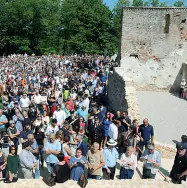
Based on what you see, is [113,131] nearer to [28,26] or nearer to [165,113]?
[165,113]

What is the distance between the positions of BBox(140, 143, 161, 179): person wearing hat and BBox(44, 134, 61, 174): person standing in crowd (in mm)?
2415

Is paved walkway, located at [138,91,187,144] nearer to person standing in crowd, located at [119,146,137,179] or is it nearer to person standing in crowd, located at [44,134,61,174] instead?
person standing in crowd, located at [119,146,137,179]

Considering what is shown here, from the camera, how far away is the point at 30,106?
12.9 metres

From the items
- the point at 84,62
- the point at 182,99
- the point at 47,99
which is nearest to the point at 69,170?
the point at 47,99

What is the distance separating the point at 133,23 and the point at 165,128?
1012 cm

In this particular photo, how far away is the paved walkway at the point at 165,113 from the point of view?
1389cm

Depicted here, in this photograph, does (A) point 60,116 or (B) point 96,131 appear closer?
(B) point 96,131

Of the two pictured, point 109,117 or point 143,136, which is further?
point 109,117

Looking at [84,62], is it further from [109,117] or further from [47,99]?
[109,117]

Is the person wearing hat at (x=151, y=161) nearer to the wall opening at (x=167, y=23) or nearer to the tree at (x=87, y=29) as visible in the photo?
the wall opening at (x=167, y=23)

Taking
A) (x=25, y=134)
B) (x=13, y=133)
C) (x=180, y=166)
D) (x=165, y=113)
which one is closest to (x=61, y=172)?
(x=25, y=134)

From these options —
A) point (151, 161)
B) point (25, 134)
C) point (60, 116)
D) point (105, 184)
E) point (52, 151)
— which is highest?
point (60, 116)

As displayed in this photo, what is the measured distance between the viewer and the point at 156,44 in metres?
22.2

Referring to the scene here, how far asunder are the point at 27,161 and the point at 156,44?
16.5m
